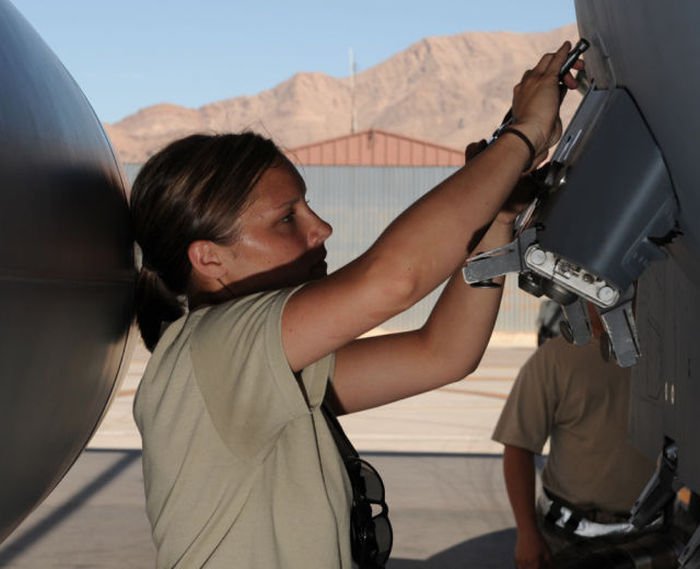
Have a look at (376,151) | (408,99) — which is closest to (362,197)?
(376,151)

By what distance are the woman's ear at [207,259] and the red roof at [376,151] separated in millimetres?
23570

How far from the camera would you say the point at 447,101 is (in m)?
97.3

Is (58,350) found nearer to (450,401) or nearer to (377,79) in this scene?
(450,401)

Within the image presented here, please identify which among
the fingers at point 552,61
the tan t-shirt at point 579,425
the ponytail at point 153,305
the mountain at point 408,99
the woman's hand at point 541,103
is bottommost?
the mountain at point 408,99

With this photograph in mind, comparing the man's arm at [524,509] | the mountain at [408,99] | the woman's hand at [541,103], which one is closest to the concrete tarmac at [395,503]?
the man's arm at [524,509]

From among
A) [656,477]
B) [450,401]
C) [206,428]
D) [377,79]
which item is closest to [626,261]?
[206,428]

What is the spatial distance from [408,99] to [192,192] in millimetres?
99477

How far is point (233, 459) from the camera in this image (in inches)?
71.9

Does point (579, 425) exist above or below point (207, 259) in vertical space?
below

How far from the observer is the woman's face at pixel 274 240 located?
6.59 ft

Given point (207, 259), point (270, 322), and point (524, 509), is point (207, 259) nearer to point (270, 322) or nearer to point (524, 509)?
point (270, 322)

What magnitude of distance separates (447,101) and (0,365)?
97042 millimetres

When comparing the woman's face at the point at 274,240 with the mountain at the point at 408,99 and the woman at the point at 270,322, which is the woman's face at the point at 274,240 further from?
the mountain at the point at 408,99

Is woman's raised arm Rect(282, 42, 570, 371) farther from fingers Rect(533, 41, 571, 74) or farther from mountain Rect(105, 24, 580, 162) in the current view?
mountain Rect(105, 24, 580, 162)
